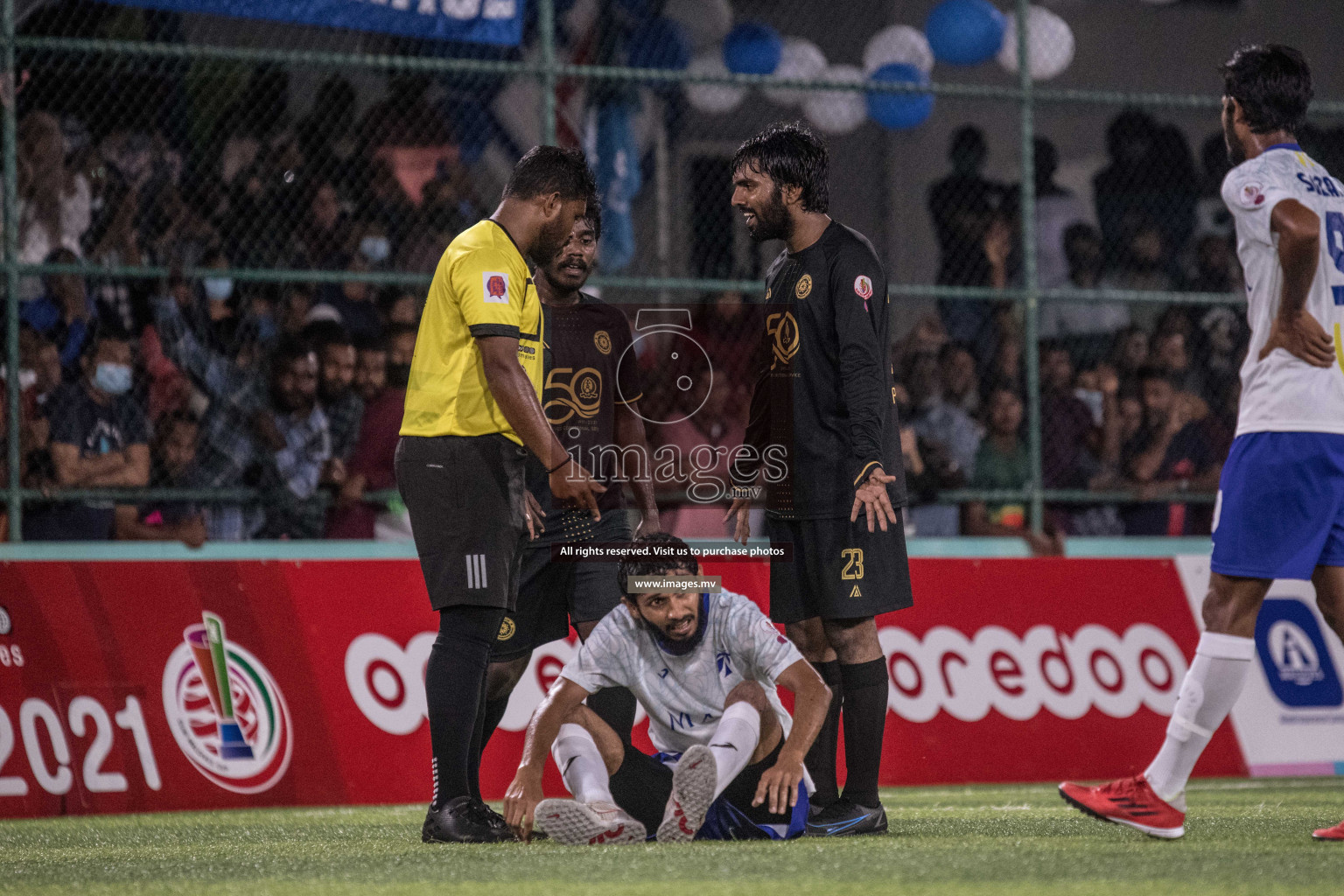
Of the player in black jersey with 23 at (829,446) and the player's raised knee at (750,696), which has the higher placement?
the player in black jersey with 23 at (829,446)

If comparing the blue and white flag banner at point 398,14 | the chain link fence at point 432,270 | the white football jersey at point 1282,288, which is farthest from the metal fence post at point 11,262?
the white football jersey at point 1282,288

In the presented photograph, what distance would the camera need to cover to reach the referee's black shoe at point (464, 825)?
4.98m

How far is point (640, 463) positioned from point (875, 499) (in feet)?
4.15

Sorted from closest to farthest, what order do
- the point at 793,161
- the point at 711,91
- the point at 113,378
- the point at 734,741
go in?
the point at 734,741
the point at 793,161
the point at 113,378
the point at 711,91

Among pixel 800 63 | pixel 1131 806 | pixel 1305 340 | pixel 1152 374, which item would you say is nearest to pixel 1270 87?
pixel 1305 340


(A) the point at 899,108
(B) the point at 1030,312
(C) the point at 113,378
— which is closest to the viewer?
(C) the point at 113,378

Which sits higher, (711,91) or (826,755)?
(711,91)

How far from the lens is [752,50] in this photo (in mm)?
10656

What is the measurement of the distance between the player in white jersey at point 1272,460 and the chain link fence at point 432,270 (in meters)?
3.97

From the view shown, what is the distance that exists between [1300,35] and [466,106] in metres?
7.37

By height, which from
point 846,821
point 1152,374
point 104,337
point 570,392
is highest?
point 104,337

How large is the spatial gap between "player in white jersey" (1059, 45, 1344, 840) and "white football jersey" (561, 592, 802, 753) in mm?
1179

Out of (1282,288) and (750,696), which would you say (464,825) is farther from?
(1282,288)

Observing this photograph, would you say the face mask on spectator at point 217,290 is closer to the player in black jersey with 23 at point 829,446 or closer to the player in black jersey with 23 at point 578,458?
the player in black jersey with 23 at point 578,458
